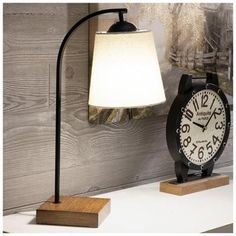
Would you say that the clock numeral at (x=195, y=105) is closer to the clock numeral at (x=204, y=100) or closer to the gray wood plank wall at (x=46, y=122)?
the clock numeral at (x=204, y=100)

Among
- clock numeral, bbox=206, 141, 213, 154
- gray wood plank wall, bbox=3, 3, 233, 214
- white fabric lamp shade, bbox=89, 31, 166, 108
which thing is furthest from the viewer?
clock numeral, bbox=206, 141, 213, 154

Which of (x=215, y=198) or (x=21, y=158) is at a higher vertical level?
(x=21, y=158)

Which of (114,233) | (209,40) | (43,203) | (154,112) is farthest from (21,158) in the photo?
(209,40)

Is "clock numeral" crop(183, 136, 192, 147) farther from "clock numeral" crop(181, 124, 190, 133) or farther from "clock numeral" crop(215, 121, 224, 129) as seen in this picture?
"clock numeral" crop(215, 121, 224, 129)

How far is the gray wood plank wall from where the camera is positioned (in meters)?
2.07

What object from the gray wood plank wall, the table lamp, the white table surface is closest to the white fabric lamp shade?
the table lamp

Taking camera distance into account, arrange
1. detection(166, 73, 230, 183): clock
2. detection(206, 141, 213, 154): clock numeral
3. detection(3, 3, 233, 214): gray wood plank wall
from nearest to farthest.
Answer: detection(3, 3, 233, 214): gray wood plank wall < detection(166, 73, 230, 183): clock < detection(206, 141, 213, 154): clock numeral

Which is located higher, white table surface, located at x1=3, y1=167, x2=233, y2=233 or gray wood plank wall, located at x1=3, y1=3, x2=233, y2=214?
gray wood plank wall, located at x1=3, y1=3, x2=233, y2=214

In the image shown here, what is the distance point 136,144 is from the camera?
2465 millimetres

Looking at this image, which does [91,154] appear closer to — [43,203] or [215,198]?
[43,203]

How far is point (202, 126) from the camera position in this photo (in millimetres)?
2408

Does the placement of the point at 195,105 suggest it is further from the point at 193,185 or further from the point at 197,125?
the point at 193,185

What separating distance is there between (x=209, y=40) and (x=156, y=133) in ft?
1.45

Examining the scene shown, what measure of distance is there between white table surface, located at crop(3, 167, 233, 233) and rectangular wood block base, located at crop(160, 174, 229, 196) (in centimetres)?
2
